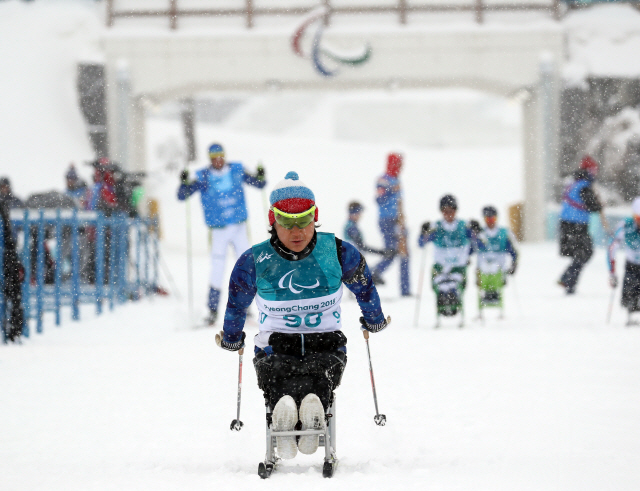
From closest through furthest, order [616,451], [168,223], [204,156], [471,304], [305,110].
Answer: [616,451]
[471,304]
[168,223]
[204,156]
[305,110]

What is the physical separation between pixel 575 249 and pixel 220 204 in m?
5.34

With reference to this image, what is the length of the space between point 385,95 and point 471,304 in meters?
32.8

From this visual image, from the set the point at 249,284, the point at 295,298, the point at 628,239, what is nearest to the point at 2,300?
the point at 249,284

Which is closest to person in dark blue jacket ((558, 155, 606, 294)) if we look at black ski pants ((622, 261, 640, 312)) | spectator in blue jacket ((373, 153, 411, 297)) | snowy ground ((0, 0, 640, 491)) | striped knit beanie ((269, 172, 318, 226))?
snowy ground ((0, 0, 640, 491))

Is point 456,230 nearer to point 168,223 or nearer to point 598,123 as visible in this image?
point 598,123

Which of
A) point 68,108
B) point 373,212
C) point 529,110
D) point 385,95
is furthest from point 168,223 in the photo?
point 385,95

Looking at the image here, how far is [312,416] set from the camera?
331cm

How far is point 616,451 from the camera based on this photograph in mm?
3805

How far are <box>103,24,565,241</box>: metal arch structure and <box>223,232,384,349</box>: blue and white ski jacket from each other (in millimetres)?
16665

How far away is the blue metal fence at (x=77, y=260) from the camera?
27.1 feet

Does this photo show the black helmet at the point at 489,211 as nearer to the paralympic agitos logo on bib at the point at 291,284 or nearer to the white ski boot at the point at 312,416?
the paralympic agitos logo on bib at the point at 291,284

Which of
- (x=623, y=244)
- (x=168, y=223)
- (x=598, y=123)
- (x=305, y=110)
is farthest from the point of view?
(x=305, y=110)

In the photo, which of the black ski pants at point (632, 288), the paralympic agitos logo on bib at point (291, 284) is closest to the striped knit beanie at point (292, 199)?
the paralympic agitos logo on bib at point (291, 284)

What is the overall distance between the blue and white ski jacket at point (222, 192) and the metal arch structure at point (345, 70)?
38.2 ft
